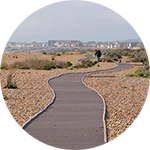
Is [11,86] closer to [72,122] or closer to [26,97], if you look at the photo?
[26,97]

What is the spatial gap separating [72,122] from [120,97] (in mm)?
3339

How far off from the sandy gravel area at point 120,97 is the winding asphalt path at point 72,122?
330 millimetres

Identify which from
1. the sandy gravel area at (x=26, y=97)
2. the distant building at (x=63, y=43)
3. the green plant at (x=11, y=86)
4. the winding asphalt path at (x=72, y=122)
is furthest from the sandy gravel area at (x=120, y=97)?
the distant building at (x=63, y=43)

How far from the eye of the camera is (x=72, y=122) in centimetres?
902

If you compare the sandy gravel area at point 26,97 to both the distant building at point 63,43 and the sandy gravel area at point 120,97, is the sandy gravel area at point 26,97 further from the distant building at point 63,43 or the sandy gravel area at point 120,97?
the distant building at point 63,43

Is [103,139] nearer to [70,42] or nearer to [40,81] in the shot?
[40,81]

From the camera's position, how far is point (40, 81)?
1468cm

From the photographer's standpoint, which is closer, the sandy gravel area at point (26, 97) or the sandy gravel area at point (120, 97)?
the sandy gravel area at point (120, 97)

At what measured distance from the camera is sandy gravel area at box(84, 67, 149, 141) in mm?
9086

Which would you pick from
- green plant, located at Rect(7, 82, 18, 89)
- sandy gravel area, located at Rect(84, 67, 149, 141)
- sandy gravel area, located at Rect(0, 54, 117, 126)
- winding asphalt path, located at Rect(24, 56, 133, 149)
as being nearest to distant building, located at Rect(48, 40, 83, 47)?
sandy gravel area, located at Rect(84, 67, 149, 141)

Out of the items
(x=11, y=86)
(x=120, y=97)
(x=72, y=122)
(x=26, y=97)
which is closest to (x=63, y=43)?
(x=11, y=86)

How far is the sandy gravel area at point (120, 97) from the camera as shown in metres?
9.09

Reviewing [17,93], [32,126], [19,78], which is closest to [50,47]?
[19,78]

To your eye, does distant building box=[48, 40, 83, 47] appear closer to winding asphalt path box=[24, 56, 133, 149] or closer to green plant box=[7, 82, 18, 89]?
green plant box=[7, 82, 18, 89]
